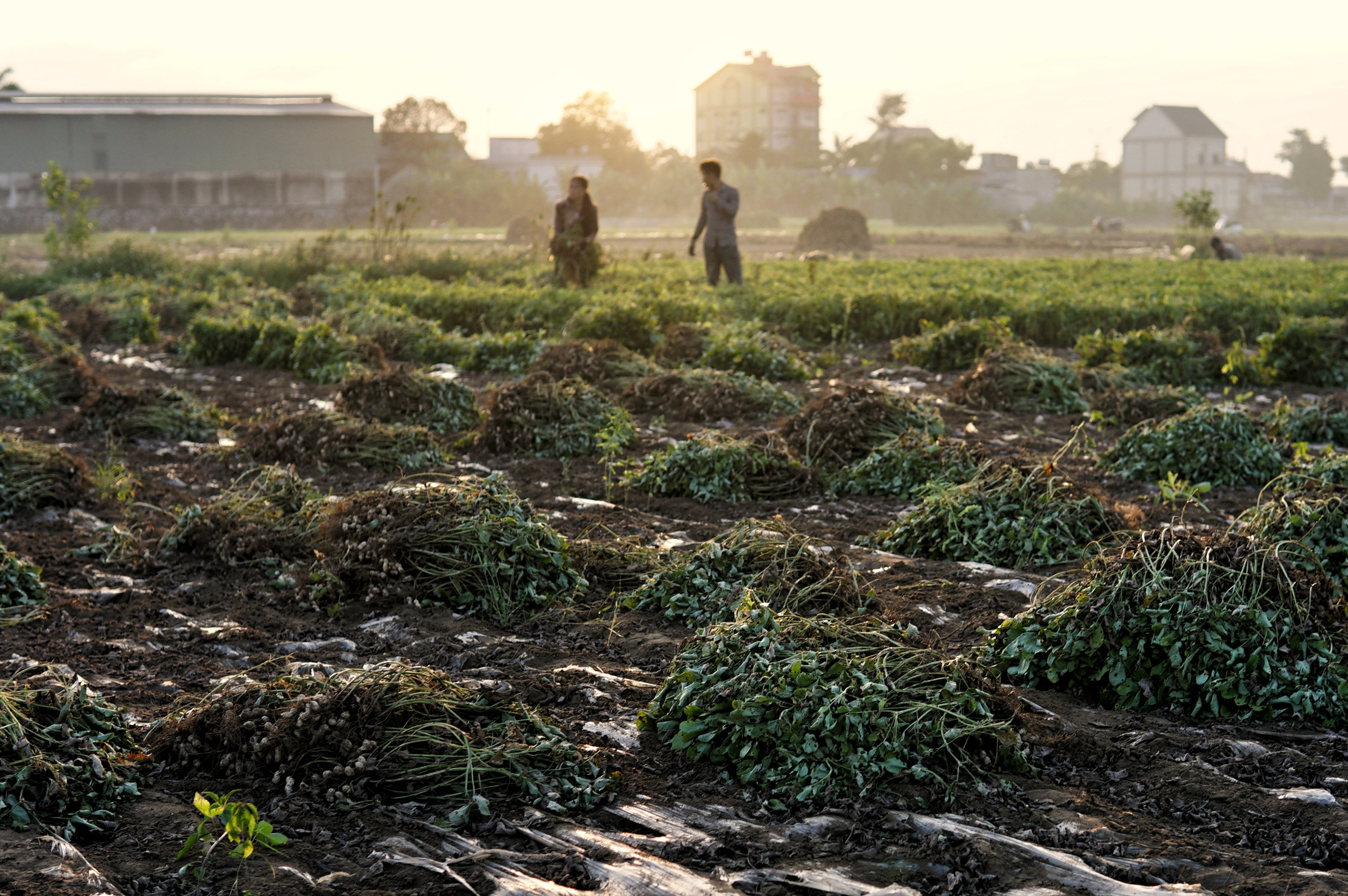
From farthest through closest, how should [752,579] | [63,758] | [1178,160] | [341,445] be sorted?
[1178,160] → [341,445] → [752,579] → [63,758]

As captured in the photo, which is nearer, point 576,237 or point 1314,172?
point 576,237

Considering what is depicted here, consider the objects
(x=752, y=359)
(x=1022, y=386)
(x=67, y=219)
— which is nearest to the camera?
(x=1022, y=386)

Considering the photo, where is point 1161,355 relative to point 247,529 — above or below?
above

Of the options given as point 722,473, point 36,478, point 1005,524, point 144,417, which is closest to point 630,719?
point 1005,524

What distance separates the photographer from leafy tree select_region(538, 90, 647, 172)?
60906mm

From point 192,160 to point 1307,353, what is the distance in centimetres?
4335

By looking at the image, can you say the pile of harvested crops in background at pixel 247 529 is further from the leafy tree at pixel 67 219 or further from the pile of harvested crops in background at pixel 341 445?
the leafy tree at pixel 67 219

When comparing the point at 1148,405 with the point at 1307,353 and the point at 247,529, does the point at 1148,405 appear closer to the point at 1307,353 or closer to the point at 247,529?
the point at 1307,353

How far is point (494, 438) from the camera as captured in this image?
817 cm

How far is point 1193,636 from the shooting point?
13.1 feet

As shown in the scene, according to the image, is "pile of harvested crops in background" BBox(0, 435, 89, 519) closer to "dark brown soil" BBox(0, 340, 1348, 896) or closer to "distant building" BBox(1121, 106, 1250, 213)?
"dark brown soil" BBox(0, 340, 1348, 896)

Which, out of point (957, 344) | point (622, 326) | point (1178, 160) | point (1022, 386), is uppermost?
point (1178, 160)

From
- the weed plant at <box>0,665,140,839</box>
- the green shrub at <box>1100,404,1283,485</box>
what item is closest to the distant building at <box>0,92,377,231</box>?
the green shrub at <box>1100,404,1283,485</box>

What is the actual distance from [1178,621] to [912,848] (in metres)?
1.51
